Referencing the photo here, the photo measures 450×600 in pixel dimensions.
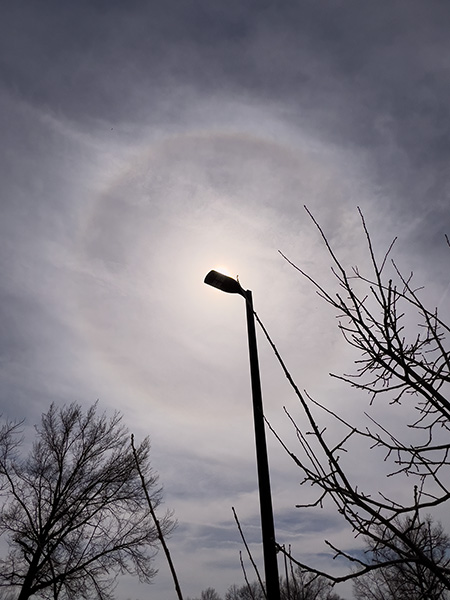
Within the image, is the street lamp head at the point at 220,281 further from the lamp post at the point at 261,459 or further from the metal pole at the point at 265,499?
the metal pole at the point at 265,499

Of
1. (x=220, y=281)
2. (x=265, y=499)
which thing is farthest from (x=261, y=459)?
(x=220, y=281)

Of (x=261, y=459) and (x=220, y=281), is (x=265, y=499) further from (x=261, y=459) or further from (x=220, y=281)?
(x=220, y=281)

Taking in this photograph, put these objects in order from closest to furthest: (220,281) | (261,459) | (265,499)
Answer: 1. (265,499)
2. (261,459)
3. (220,281)

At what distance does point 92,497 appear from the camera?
18.5 m

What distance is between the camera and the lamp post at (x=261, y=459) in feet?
11.5

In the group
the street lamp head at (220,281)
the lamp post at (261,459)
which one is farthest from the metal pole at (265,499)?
the street lamp head at (220,281)

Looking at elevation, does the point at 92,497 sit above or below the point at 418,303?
above

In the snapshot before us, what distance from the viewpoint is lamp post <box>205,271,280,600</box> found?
11.5 feet

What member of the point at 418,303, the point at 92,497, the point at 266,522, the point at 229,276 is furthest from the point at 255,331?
the point at 92,497

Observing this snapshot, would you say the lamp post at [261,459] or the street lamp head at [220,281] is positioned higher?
the street lamp head at [220,281]

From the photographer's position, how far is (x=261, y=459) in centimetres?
404

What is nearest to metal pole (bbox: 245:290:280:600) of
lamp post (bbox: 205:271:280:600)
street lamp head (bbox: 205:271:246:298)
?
lamp post (bbox: 205:271:280:600)

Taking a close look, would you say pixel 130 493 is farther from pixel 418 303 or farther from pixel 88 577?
pixel 418 303

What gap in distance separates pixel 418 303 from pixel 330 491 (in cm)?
126
